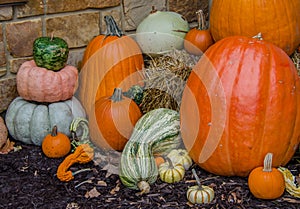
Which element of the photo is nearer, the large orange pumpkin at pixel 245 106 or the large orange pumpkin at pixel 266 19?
the large orange pumpkin at pixel 245 106

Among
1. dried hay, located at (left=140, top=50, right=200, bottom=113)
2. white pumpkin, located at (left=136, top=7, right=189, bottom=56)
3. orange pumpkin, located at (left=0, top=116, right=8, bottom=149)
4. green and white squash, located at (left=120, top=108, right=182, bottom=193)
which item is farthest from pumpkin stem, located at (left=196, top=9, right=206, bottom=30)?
orange pumpkin, located at (left=0, top=116, right=8, bottom=149)

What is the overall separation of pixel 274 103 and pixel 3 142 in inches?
77.7

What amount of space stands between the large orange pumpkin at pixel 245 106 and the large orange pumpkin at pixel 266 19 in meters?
0.55

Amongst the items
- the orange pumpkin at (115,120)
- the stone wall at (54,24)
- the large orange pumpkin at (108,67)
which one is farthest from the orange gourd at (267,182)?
the stone wall at (54,24)

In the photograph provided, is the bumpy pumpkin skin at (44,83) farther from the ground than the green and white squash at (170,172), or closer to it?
farther from the ground

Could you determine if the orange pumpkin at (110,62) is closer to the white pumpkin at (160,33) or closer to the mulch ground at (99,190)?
the white pumpkin at (160,33)

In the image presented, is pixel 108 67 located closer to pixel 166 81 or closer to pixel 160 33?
pixel 166 81

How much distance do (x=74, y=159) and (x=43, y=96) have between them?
0.64 m

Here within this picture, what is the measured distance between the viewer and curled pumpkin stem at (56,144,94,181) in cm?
325

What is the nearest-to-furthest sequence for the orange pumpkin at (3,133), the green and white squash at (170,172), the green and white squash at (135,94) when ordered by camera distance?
the green and white squash at (170,172)
the orange pumpkin at (3,133)
the green and white squash at (135,94)

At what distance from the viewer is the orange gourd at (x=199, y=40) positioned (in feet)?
13.8

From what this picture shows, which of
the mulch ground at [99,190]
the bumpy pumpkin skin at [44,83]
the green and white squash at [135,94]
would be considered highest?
the bumpy pumpkin skin at [44,83]

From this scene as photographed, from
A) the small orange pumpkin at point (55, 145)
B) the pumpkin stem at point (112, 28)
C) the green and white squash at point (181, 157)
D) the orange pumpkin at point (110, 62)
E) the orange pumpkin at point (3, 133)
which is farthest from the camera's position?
the pumpkin stem at point (112, 28)

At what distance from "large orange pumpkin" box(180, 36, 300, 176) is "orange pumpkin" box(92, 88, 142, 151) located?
0.58 meters
